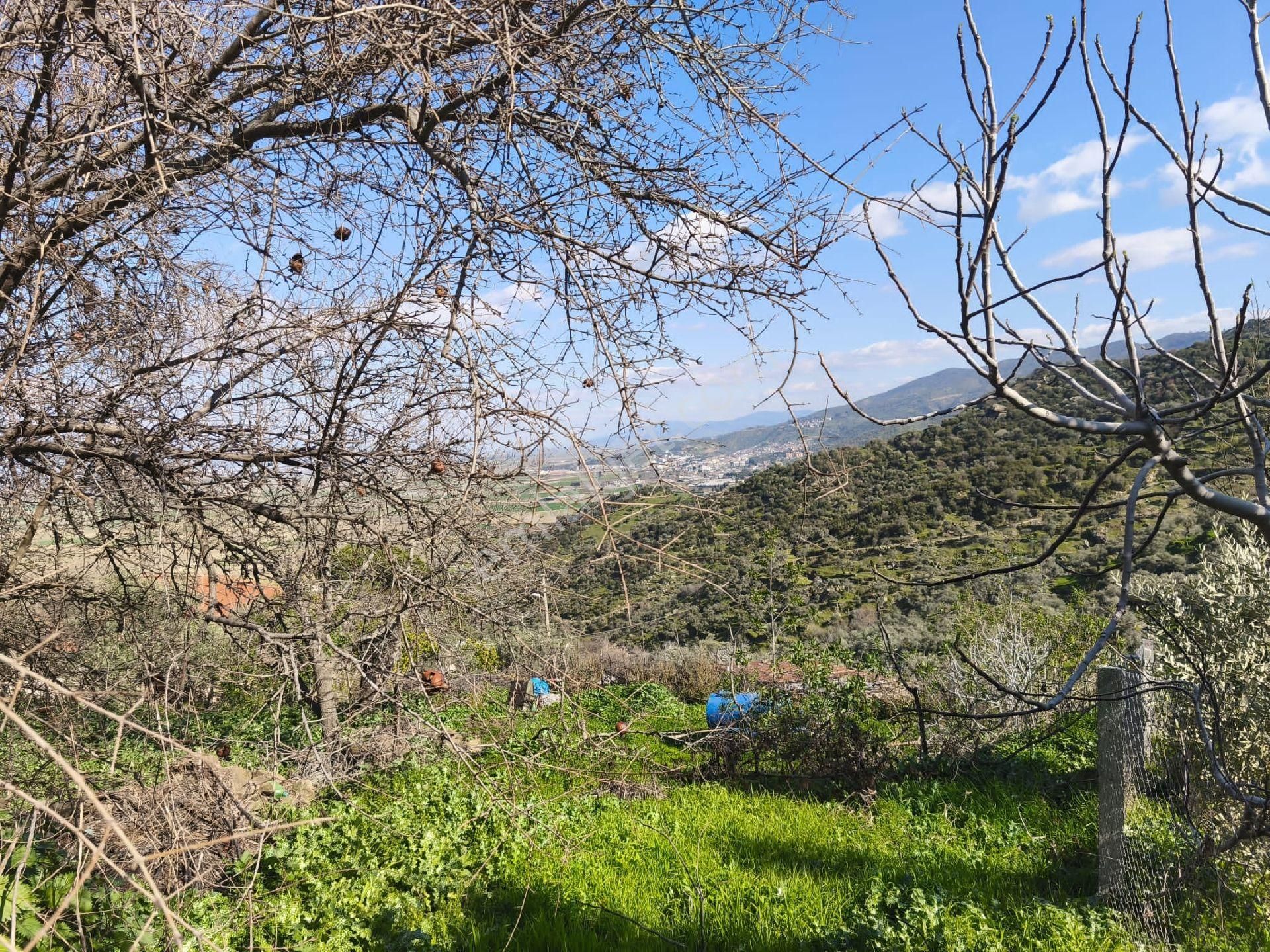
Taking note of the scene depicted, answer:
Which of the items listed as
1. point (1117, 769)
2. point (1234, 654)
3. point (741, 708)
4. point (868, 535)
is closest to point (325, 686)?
point (1117, 769)

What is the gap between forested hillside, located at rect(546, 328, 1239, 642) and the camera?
2273mm

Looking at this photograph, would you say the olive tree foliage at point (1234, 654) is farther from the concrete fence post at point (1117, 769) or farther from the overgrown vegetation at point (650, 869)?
the overgrown vegetation at point (650, 869)

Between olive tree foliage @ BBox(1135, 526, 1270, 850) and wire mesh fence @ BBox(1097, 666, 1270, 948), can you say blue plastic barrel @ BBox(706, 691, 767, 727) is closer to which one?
wire mesh fence @ BBox(1097, 666, 1270, 948)

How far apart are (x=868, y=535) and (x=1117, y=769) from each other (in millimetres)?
17141

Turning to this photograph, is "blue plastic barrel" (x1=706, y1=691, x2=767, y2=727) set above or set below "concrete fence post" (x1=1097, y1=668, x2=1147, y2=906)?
below

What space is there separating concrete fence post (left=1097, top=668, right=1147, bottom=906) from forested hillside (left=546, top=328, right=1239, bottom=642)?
3.33 feet

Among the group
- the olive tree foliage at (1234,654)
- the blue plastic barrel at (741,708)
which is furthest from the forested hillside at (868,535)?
the blue plastic barrel at (741,708)

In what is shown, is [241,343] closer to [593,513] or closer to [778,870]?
[593,513]

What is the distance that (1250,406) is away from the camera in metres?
1.80

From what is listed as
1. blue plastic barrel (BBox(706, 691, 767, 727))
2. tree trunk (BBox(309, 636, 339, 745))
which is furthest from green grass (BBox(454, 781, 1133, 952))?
tree trunk (BBox(309, 636, 339, 745))

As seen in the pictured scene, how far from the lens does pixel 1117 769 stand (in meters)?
4.46

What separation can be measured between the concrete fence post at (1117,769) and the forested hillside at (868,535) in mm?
1015

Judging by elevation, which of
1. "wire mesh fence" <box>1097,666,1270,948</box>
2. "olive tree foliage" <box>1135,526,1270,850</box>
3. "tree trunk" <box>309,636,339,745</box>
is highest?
"tree trunk" <box>309,636,339,745</box>

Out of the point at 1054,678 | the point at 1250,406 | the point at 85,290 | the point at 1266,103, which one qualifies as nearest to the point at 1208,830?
the point at 1250,406
